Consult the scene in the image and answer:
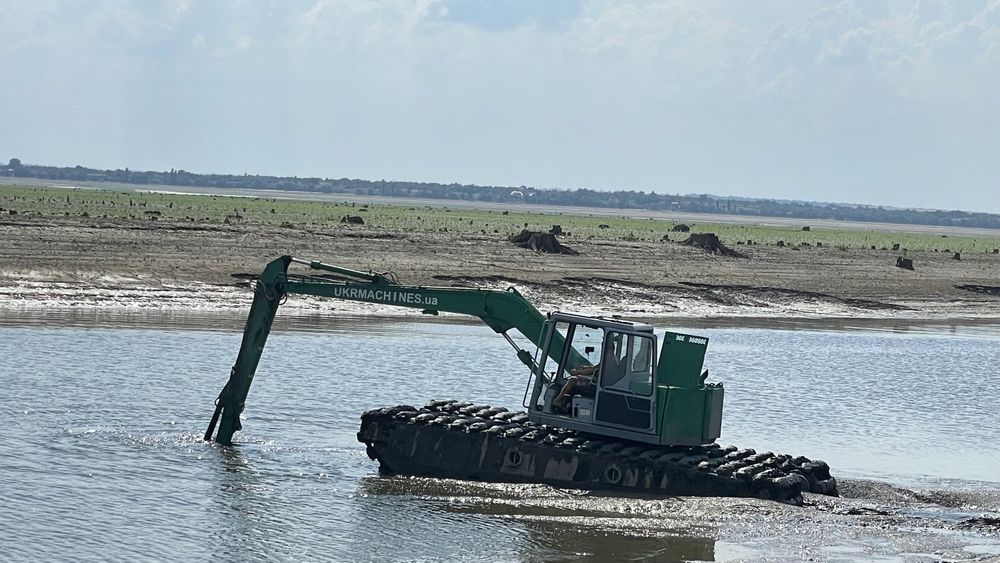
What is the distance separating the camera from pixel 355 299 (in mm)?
22594

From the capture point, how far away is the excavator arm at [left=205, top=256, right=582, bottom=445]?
22109mm

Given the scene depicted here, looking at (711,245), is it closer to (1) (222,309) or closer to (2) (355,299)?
(1) (222,309)

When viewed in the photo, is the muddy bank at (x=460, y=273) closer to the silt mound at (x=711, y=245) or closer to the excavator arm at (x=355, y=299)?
the silt mound at (x=711, y=245)

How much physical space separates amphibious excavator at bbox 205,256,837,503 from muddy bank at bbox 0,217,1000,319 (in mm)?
20339

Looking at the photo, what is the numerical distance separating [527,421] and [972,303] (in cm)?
4272

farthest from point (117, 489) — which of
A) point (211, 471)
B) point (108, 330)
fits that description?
point (108, 330)

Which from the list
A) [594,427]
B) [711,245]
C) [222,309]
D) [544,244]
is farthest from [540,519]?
[711,245]

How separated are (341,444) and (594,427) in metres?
4.70

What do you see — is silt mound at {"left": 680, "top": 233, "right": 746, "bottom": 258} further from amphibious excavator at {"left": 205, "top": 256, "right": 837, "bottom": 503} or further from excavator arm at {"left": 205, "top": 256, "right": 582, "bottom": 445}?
amphibious excavator at {"left": 205, "top": 256, "right": 837, "bottom": 503}

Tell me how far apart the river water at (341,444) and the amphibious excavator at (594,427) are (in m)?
0.42

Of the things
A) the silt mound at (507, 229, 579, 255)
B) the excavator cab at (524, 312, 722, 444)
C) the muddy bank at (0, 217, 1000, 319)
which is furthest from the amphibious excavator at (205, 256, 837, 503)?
the silt mound at (507, 229, 579, 255)

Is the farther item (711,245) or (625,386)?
(711,245)

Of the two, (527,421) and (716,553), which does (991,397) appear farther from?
(716,553)

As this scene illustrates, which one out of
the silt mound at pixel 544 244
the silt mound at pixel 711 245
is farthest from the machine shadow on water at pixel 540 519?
the silt mound at pixel 711 245
